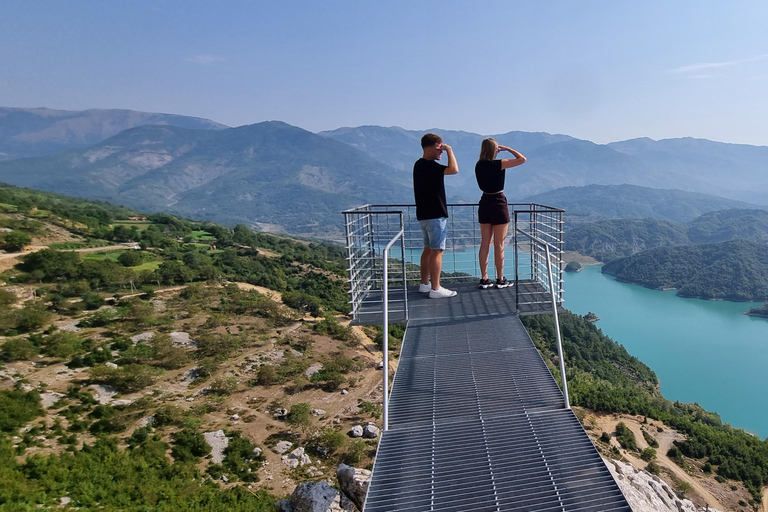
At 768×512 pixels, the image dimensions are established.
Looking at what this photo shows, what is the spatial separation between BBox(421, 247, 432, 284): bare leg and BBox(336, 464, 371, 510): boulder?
384 centimetres

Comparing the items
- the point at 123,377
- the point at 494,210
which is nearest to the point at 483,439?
the point at 494,210

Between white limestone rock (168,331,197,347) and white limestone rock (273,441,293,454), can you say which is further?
white limestone rock (168,331,197,347)

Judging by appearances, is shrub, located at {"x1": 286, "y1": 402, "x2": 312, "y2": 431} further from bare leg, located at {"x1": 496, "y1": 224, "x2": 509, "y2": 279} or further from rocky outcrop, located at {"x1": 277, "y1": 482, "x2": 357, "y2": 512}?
bare leg, located at {"x1": 496, "y1": 224, "x2": 509, "y2": 279}

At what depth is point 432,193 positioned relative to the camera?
15.4 feet

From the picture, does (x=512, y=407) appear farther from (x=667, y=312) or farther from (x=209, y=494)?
(x=667, y=312)

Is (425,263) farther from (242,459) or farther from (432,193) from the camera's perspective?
(242,459)

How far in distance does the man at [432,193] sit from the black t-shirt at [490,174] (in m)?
0.34

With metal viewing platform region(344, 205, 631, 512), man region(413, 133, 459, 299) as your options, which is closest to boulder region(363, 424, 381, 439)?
metal viewing platform region(344, 205, 631, 512)

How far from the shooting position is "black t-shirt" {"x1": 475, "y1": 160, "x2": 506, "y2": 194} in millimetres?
4777

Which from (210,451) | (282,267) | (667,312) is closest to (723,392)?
(667,312)

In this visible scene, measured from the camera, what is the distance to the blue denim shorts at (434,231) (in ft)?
15.6

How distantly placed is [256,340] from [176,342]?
3.10m

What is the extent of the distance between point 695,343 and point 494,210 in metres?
58.4

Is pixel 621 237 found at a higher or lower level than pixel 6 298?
lower
